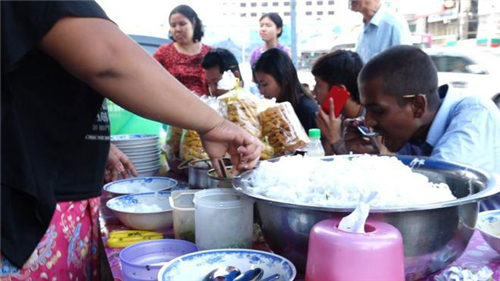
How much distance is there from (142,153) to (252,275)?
Answer: 63.0 inches

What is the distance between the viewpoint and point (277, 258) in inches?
38.9

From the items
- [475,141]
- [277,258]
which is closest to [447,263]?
[277,258]

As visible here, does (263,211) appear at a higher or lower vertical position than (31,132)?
lower

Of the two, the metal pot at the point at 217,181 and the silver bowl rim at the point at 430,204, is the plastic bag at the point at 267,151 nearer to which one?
the metal pot at the point at 217,181

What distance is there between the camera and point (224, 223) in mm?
1128

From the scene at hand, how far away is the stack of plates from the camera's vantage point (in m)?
2.36

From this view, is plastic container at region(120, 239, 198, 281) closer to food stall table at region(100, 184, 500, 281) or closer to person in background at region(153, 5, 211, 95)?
food stall table at region(100, 184, 500, 281)

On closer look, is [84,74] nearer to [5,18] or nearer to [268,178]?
[5,18]

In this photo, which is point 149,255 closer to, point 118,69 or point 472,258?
point 118,69

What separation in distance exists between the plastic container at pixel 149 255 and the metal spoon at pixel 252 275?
21cm

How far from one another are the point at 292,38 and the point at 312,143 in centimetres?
427

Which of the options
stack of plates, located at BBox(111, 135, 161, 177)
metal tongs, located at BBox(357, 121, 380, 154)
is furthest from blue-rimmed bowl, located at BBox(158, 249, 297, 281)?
metal tongs, located at BBox(357, 121, 380, 154)

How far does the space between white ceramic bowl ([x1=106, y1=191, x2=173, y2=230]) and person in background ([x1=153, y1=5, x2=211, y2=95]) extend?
8.72 ft

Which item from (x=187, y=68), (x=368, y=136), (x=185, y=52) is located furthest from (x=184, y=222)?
(x=185, y=52)
